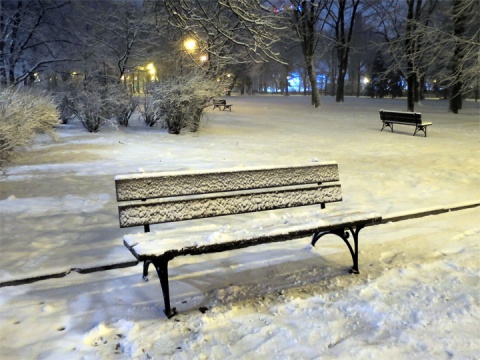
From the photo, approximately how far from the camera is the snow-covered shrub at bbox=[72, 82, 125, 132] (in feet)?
48.5

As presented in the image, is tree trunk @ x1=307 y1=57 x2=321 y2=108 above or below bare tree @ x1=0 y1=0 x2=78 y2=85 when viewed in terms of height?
below

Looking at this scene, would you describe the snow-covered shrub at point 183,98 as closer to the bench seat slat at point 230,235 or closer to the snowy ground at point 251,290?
the snowy ground at point 251,290

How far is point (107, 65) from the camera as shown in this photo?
22.1m

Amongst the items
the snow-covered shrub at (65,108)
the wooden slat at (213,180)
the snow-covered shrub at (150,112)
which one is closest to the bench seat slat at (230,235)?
the wooden slat at (213,180)

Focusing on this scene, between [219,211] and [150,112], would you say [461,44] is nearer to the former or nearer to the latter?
[150,112]

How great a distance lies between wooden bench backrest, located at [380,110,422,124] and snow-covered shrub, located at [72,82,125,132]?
9.98 meters

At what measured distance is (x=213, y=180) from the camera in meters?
4.15

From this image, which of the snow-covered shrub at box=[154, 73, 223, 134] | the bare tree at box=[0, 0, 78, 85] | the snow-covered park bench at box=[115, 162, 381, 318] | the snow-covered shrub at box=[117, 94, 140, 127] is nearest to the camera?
the snow-covered park bench at box=[115, 162, 381, 318]

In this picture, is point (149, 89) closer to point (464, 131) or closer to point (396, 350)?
point (464, 131)

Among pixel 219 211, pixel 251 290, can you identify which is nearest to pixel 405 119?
pixel 219 211

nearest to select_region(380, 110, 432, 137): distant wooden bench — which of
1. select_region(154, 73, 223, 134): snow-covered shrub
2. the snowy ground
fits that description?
select_region(154, 73, 223, 134): snow-covered shrub

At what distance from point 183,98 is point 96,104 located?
3225mm

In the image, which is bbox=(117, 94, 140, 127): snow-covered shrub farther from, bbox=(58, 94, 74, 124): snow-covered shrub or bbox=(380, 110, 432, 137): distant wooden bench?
bbox=(380, 110, 432, 137): distant wooden bench

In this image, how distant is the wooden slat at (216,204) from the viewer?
12.3 ft
